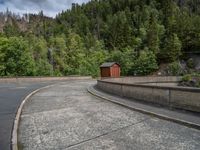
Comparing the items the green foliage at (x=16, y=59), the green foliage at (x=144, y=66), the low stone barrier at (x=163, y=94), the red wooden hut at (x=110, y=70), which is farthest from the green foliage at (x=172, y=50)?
the low stone barrier at (x=163, y=94)

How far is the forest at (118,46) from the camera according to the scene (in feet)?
241

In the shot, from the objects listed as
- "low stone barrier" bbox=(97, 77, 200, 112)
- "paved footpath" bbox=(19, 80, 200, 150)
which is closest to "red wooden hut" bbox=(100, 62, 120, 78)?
"low stone barrier" bbox=(97, 77, 200, 112)

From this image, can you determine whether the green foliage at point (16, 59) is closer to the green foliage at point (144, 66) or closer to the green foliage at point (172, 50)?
the green foliage at point (144, 66)

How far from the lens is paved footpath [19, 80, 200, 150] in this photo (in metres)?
8.07

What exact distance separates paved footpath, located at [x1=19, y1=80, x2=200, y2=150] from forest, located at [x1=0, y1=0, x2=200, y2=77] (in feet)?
202

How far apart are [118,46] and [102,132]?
342ft

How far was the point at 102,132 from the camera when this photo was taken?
9641 mm

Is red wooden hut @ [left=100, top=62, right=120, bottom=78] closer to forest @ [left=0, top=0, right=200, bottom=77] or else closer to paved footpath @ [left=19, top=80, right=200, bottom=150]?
forest @ [left=0, top=0, right=200, bottom=77]

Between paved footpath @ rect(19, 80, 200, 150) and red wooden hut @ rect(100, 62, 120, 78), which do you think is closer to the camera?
paved footpath @ rect(19, 80, 200, 150)

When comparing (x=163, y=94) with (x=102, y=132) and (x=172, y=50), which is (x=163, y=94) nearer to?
(x=102, y=132)

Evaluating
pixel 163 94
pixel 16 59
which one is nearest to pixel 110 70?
pixel 16 59

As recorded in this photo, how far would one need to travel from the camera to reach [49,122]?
38.1ft

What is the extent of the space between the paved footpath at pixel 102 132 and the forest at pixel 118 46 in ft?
202

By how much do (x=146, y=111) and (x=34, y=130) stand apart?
17.2ft
